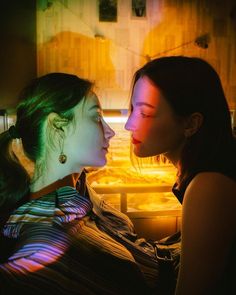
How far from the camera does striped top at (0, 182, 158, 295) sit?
48.1 inches

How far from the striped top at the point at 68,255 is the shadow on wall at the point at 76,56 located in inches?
73.6

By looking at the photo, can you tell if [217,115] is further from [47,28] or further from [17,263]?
[47,28]

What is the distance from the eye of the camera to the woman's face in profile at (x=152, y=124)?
4.50 feet

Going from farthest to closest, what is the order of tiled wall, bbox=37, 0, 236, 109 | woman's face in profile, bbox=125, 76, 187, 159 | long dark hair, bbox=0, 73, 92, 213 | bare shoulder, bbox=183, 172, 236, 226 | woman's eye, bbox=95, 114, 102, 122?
tiled wall, bbox=37, 0, 236, 109 < woman's eye, bbox=95, 114, 102, 122 < long dark hair, bbox=0, 73, 92, 213 < woman's face in profile, bbox=125, 76, 187, 159 < bare shoulder, bbox=183, 172, 236, 226

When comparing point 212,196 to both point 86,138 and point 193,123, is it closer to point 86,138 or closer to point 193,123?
point 193,123

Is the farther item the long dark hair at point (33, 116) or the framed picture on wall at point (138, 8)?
the framed picture on wall at point (138, 8)

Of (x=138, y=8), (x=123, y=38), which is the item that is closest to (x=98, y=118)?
(x=123, y=38)

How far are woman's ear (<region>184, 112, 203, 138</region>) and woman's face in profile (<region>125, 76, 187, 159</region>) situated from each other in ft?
0.10

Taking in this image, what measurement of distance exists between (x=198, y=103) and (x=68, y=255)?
34.6 inches

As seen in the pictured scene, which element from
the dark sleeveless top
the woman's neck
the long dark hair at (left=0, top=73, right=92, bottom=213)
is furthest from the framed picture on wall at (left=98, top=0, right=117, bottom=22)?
the dark sleeveless top

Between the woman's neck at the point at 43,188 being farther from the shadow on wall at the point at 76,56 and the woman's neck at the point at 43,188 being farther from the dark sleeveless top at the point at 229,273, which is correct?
the shadow on wall at the point at 76,56

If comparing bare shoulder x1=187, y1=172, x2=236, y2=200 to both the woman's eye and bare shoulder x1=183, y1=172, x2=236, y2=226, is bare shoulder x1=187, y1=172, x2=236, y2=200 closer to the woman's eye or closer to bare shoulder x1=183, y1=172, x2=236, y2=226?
bare shoulder x1=183, y1=172, x2=236, y2=226

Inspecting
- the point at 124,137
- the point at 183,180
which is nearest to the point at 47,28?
the point at 124,137

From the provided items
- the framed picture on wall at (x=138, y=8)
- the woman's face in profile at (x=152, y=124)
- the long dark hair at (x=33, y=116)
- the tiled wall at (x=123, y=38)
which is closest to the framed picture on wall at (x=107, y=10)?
the tiled wall at (x=123, y=38)
